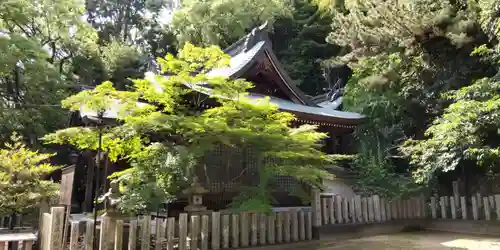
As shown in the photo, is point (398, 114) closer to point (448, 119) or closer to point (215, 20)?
point (448, 119)

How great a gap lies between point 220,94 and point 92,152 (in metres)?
5.92

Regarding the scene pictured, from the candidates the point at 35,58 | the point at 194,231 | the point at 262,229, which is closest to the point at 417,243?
the point at 262,229

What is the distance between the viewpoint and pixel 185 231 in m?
6.29

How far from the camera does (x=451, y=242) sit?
7.96 m

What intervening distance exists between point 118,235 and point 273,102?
7596 mm

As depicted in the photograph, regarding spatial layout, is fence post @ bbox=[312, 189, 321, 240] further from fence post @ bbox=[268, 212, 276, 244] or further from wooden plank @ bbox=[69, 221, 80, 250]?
wooden plank @ bbox=[69, 221, 80, 250]

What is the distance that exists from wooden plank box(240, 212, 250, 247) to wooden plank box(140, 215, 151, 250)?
1801mm

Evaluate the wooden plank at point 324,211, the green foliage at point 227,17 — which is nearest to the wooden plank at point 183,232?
the wooden plank at point 324,211

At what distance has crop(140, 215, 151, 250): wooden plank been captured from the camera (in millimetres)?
5922

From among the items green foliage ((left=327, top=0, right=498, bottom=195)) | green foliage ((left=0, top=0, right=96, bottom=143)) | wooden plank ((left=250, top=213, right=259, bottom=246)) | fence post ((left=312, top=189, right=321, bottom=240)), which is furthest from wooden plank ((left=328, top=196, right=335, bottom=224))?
green foliage ((left=0, top=0, right=96, bottom=143))

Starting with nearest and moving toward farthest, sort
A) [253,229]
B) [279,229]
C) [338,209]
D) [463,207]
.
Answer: [253,229] < [279,229] < [338,209] < [463,207]

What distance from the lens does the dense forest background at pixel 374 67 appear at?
926cm

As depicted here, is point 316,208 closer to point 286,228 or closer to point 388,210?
point 286,228

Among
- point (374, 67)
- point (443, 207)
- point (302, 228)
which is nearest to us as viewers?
point (302, 228)
